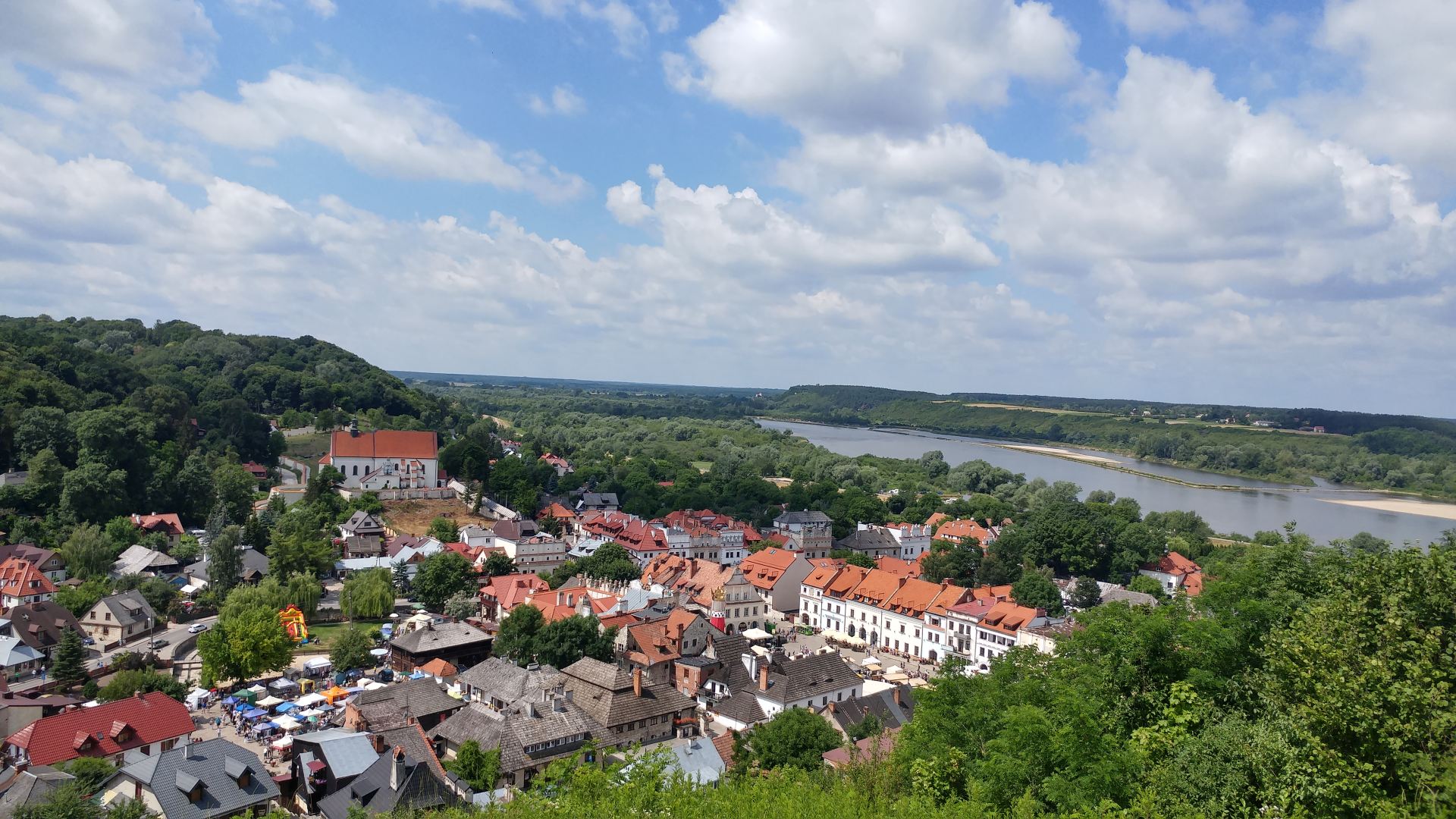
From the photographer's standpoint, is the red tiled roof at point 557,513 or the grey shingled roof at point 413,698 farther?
the red tiled roof at point 557,513

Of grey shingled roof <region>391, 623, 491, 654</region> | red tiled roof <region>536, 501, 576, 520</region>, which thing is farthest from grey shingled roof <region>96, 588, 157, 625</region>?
red tiled roof <region>536, 501, 576, 520</region>

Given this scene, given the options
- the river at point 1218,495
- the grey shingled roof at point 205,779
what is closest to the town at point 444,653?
the grey shingled roof at point 205,779

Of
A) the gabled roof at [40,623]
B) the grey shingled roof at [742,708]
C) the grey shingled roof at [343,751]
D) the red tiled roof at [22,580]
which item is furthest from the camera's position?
the red tiled roof at [22,580]

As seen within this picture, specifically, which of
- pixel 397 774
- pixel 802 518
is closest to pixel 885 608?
pixel 802 518

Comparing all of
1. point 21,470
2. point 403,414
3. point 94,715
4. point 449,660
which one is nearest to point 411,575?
point 449,660

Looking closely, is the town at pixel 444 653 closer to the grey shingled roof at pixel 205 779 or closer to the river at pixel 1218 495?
the grey shingled roof at pixel 205 779

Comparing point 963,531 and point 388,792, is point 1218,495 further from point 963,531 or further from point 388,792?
point 388,792

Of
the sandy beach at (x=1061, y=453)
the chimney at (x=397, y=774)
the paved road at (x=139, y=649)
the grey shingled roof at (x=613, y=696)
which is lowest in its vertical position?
the paved road at (x=139, y=649)

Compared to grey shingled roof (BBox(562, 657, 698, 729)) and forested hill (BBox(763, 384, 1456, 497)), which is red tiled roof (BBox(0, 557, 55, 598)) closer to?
grey shingled roof (BBox(562, 657, 698, 729))
